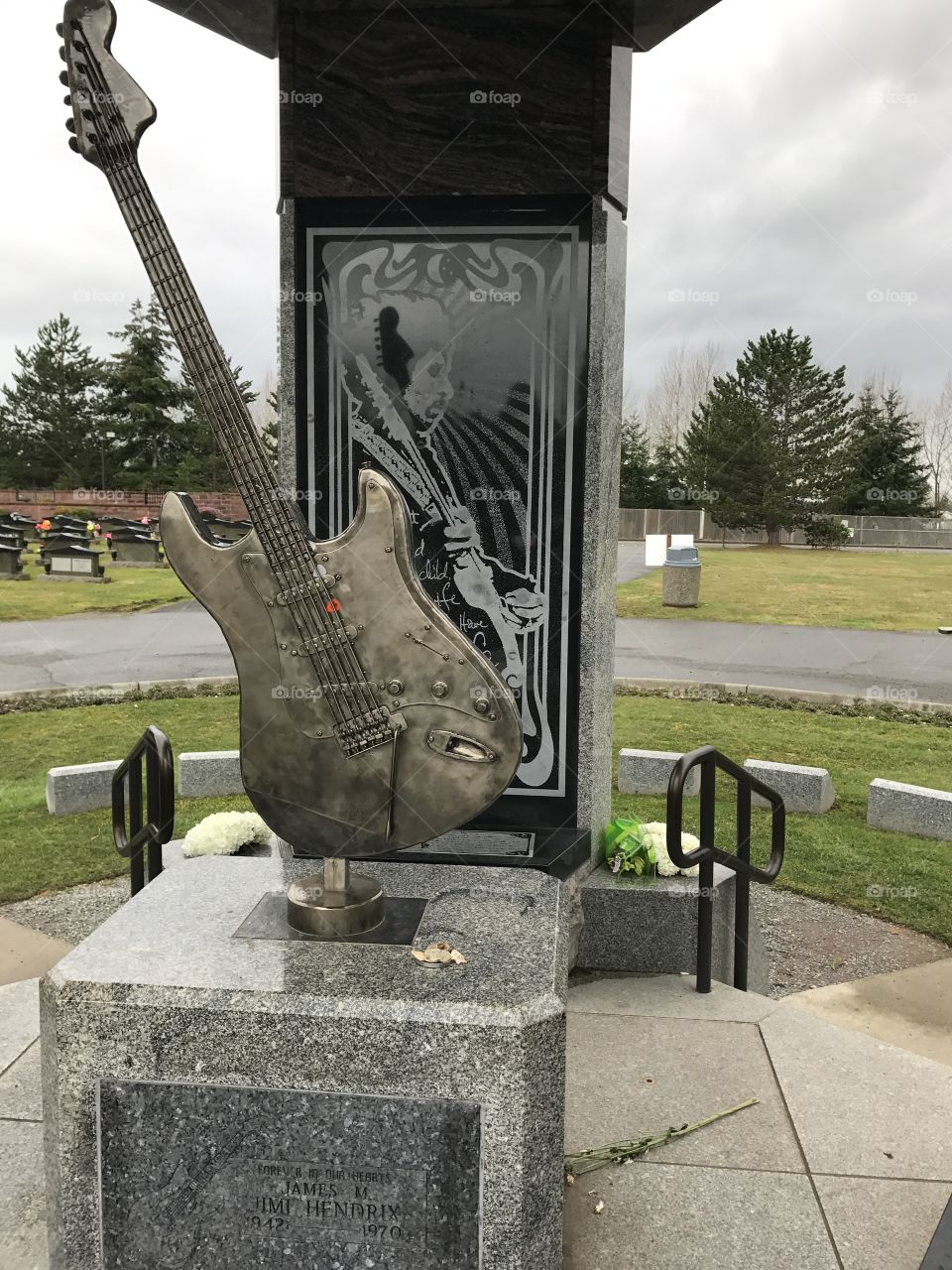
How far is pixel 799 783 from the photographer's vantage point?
7781 mm

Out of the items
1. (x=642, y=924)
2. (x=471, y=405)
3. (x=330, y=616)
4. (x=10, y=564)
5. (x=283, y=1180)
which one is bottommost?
(x=642, y=924)

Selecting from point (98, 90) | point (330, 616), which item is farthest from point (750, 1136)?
point (98, 90)

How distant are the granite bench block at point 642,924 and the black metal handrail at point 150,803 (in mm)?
1907

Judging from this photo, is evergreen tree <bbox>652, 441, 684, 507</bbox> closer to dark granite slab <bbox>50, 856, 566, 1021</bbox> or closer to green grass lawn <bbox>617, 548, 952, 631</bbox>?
green grass lawn <bbox>617, 548, 952, 631</bbox>

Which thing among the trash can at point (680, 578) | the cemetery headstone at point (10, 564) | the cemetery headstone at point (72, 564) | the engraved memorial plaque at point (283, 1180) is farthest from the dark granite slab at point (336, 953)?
the cemetery headstone at point (10, 564)

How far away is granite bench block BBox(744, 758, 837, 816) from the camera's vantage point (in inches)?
305

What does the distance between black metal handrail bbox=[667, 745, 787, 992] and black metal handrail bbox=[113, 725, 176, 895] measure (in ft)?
6.51

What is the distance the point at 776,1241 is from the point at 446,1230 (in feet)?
3.56

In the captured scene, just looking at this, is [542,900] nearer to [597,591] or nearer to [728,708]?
[597,591]

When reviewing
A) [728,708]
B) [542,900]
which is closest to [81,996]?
[542,900]

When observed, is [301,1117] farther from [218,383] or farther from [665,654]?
[665,654]

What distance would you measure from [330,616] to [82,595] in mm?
17988

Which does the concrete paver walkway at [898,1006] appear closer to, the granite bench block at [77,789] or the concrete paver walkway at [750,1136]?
the concrete paver walkway at [750,1136]

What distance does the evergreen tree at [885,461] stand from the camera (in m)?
38.4
